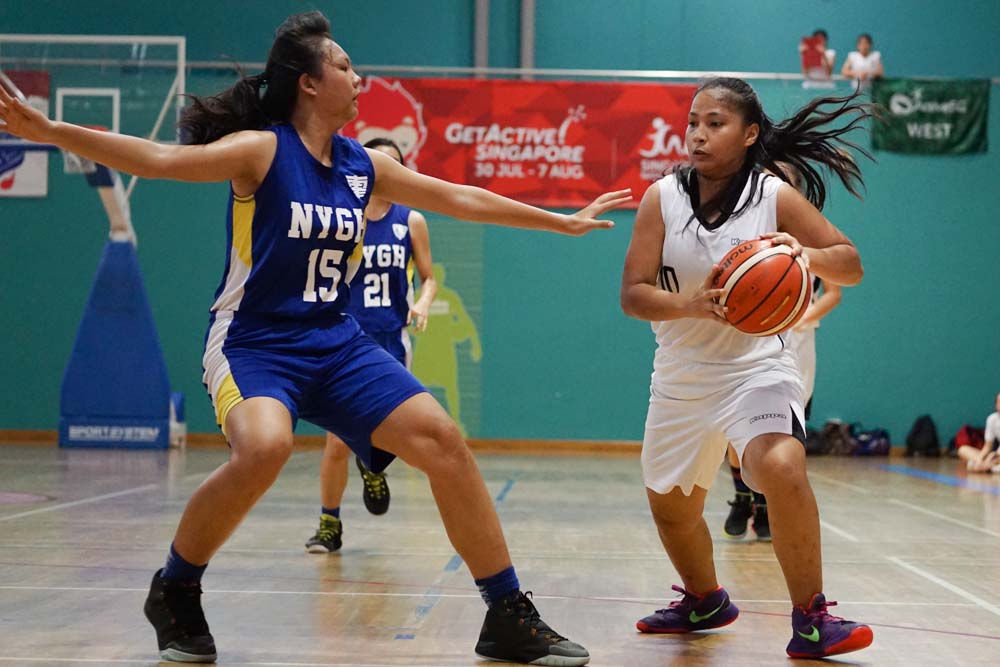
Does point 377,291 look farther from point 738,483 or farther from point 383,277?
point 738,483

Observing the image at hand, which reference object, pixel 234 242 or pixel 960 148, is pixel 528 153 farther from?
pixel 234 242

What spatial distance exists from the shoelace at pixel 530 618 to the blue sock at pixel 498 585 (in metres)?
0.04

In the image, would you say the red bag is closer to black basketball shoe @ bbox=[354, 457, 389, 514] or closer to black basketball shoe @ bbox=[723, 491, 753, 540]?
black basketball shoe @ bbox=[723, 491, 753, 540]

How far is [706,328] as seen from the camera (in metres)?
3.65

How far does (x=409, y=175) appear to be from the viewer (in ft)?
11.8

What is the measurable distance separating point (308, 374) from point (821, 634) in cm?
160

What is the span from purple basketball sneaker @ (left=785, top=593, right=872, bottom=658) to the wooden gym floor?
8cm

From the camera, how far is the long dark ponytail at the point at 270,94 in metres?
3.37

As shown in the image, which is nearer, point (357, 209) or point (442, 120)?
point (357, 209)

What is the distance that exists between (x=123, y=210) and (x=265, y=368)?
8.98m

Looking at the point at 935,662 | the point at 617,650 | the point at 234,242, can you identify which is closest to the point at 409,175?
the point at 234,242

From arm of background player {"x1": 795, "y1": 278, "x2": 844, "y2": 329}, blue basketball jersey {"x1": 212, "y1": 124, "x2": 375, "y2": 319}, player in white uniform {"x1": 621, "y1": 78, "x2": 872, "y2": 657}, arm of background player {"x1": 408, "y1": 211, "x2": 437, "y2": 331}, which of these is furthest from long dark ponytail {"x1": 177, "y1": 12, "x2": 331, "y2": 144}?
arm of background player {"x1": 795, "y1": 278, "x2": 844, "y2": 329}

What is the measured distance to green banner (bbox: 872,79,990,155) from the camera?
1312cm

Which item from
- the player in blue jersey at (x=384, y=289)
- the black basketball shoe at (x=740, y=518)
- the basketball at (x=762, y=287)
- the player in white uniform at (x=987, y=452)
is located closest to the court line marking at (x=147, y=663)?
the basketball at (x=762, y=287)
